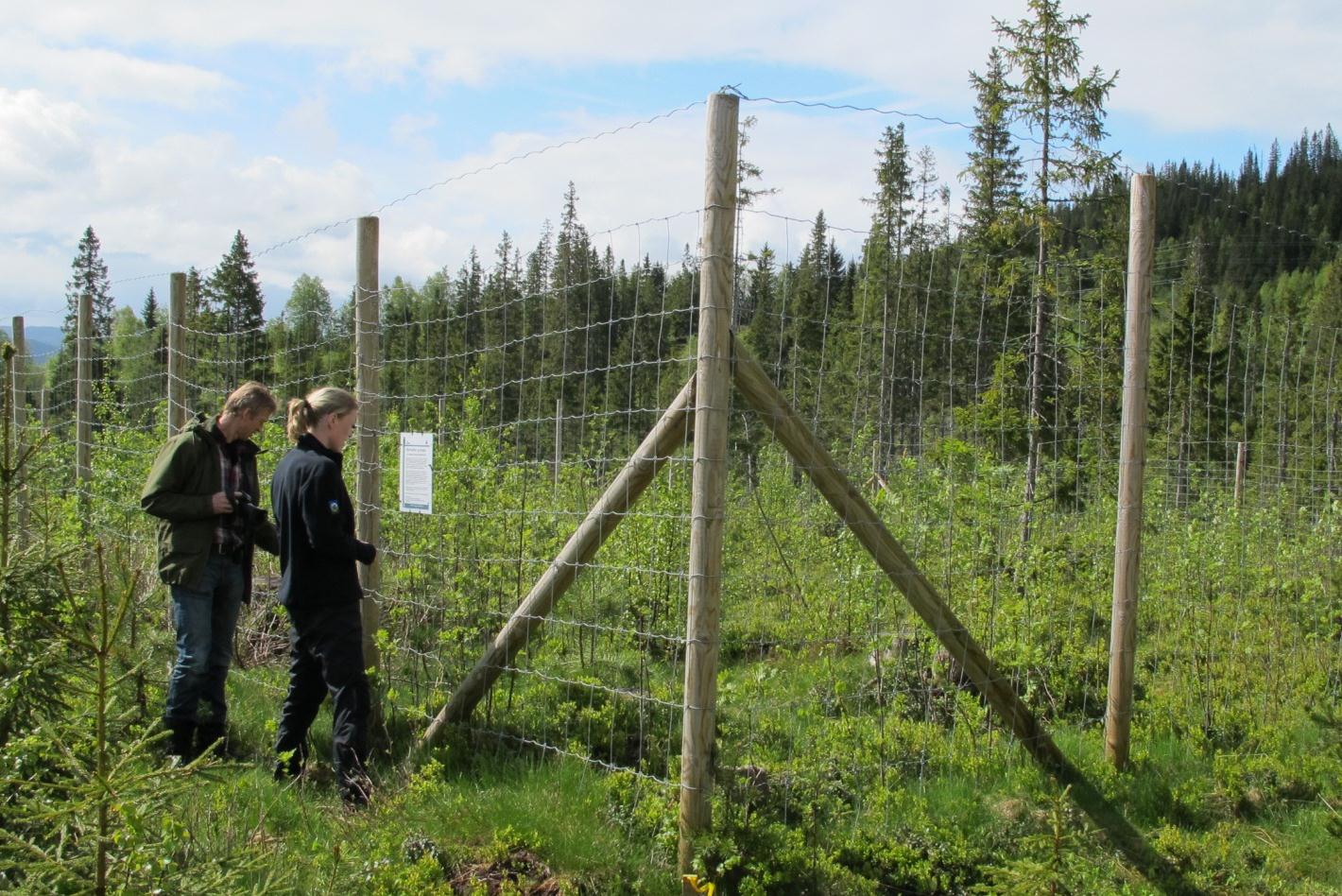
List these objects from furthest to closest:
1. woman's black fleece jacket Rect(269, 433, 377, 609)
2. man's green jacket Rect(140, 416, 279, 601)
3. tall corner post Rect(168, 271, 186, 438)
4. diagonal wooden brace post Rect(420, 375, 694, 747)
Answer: tall corner post Rect(168, 271, 186, 438) → man's green jacket Rect(140, 416, 279, 601) → woman's black fleece jacket Rect(269, 433, 377, 609) → diagonal wooden brace post Rect(420, 375, 694, 747)

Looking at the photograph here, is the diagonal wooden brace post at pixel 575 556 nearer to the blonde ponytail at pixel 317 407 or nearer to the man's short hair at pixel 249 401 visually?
the blonde ponytail at pixel 317 407

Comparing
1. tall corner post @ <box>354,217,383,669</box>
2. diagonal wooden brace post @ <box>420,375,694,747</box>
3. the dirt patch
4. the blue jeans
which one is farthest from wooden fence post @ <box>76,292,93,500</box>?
the dirt patch

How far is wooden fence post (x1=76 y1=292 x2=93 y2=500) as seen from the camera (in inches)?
331

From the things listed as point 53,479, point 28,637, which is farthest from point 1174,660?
point 53,479

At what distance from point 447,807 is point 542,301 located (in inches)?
92.6

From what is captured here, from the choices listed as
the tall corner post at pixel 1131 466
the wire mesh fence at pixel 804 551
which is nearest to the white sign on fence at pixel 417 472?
the wire mesh fence at pixel 804 551

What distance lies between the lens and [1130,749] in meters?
5.39

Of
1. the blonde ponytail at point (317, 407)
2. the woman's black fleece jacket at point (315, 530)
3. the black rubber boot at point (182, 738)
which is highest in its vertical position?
the blonde ponytail at point (317, 407)

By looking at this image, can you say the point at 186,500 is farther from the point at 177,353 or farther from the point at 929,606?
the point at 929,606

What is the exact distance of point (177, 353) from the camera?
685cm

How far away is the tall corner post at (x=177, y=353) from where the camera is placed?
684 centimetres

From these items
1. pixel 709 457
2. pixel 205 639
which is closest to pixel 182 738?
pixel 205 639

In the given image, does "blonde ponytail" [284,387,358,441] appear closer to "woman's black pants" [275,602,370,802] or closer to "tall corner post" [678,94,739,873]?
"woman's black pants" [275,602,370,802]

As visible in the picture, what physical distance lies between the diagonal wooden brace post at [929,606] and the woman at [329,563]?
2003 millimetres
